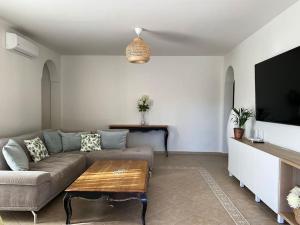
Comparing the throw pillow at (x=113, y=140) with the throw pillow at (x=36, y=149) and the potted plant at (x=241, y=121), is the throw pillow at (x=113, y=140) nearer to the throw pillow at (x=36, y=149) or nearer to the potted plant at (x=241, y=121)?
the throw pillow at (x=36, y=149)

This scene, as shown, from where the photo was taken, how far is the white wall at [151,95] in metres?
6.34

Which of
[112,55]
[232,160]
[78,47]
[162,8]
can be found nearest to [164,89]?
[112,55]

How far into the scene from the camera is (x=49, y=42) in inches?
195

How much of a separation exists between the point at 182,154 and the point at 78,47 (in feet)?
11.7

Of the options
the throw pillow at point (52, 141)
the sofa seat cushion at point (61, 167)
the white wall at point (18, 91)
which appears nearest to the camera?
the sofa seat cushion at point (61, 167)

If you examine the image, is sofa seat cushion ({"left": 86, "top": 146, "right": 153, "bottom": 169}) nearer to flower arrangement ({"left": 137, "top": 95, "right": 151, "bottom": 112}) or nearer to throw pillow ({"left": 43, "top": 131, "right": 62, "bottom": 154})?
throw pillow ({"left": 43, "top": 131, "right": 62, "bottom": 154})

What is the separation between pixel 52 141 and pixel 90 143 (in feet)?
2.24

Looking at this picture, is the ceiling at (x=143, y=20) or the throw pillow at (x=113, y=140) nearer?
the ceiling at (x=143, y=20)

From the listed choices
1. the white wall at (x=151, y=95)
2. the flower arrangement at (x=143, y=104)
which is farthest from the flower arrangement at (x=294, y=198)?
the flower arrangement at (x=143, y=104)

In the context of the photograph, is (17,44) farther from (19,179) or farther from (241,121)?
(241,121)

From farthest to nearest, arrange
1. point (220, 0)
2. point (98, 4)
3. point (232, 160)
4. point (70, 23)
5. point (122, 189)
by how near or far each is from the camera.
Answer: point (232, 160) → point (70, 23) → point (98, 4) → point (220, 0) → point (122, 189)

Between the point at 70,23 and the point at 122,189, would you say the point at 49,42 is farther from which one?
the point at 122,189

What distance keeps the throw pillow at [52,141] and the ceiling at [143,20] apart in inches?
69.8

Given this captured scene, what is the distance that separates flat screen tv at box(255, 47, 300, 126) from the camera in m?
2.69
